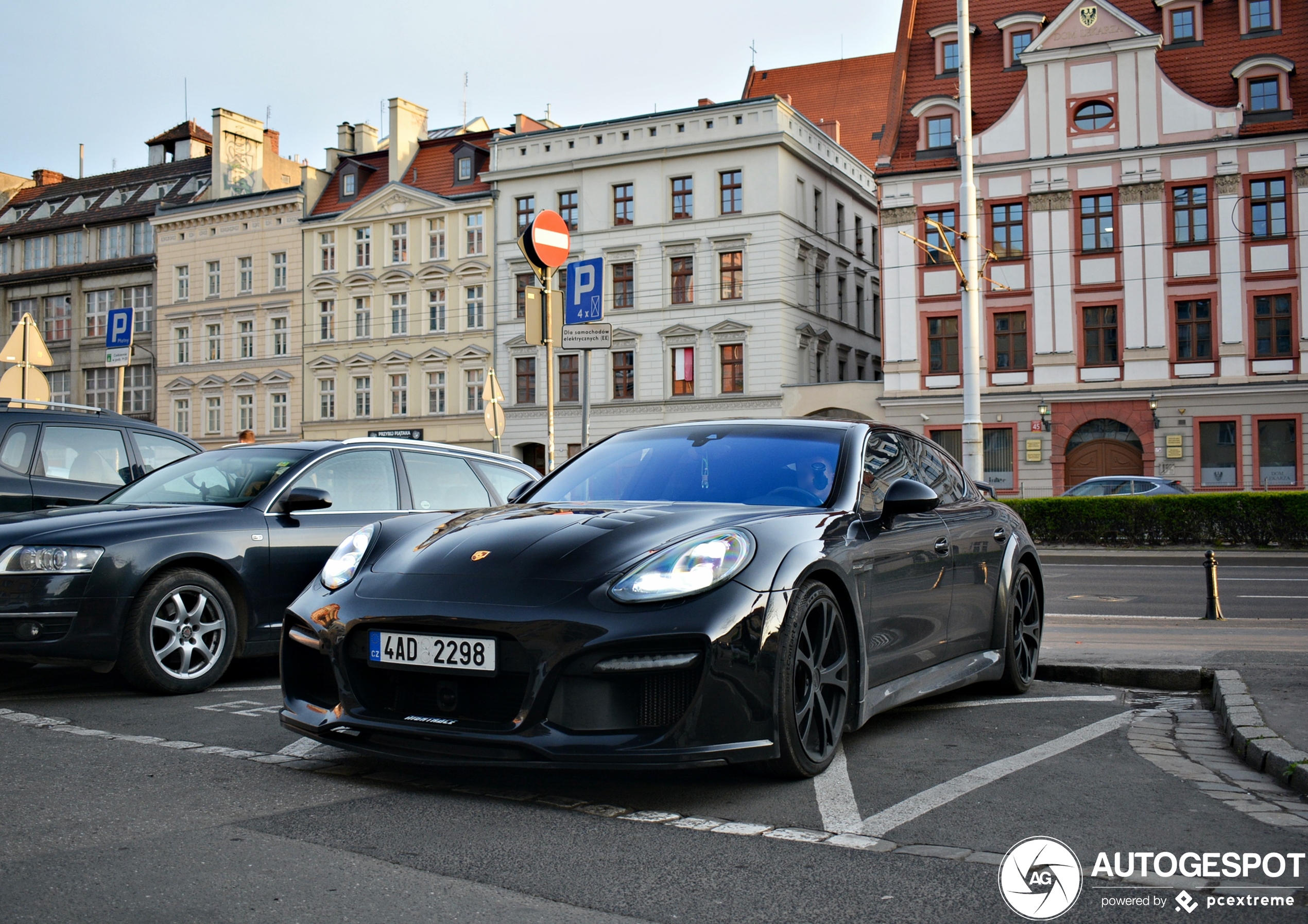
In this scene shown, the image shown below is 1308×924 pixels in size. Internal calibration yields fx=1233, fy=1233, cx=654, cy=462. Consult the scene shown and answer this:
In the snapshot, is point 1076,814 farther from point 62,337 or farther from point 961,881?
point 62,337

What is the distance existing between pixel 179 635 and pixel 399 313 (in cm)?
4796

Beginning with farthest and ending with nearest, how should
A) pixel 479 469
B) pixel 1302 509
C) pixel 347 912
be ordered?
pixel 1302 509, pixel 479 469, pixel 347 912

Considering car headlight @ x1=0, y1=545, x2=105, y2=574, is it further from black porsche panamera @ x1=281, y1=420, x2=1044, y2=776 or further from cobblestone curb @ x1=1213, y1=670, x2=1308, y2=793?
cobblestone curb @ x1=1213, y1=670, x2=1308, y2=793

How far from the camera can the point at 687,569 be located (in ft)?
14.1

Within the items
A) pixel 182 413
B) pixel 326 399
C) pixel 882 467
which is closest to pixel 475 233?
pixel 326 399

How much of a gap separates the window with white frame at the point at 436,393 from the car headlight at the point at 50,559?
1807 inches

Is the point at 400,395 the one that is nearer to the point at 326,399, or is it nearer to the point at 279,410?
the point at 326,399

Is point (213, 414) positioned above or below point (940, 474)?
above

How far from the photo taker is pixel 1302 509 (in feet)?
75.0

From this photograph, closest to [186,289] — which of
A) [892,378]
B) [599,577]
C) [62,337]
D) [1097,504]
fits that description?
[62,337]

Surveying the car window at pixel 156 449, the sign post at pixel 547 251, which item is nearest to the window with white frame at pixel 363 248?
the sign post at pixel 547 251

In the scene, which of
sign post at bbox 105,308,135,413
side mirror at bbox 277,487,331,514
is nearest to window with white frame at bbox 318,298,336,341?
sign post at bbox 105,308,135,413

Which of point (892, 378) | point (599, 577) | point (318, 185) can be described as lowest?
point (599, 577)

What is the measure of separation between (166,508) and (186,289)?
184ft
